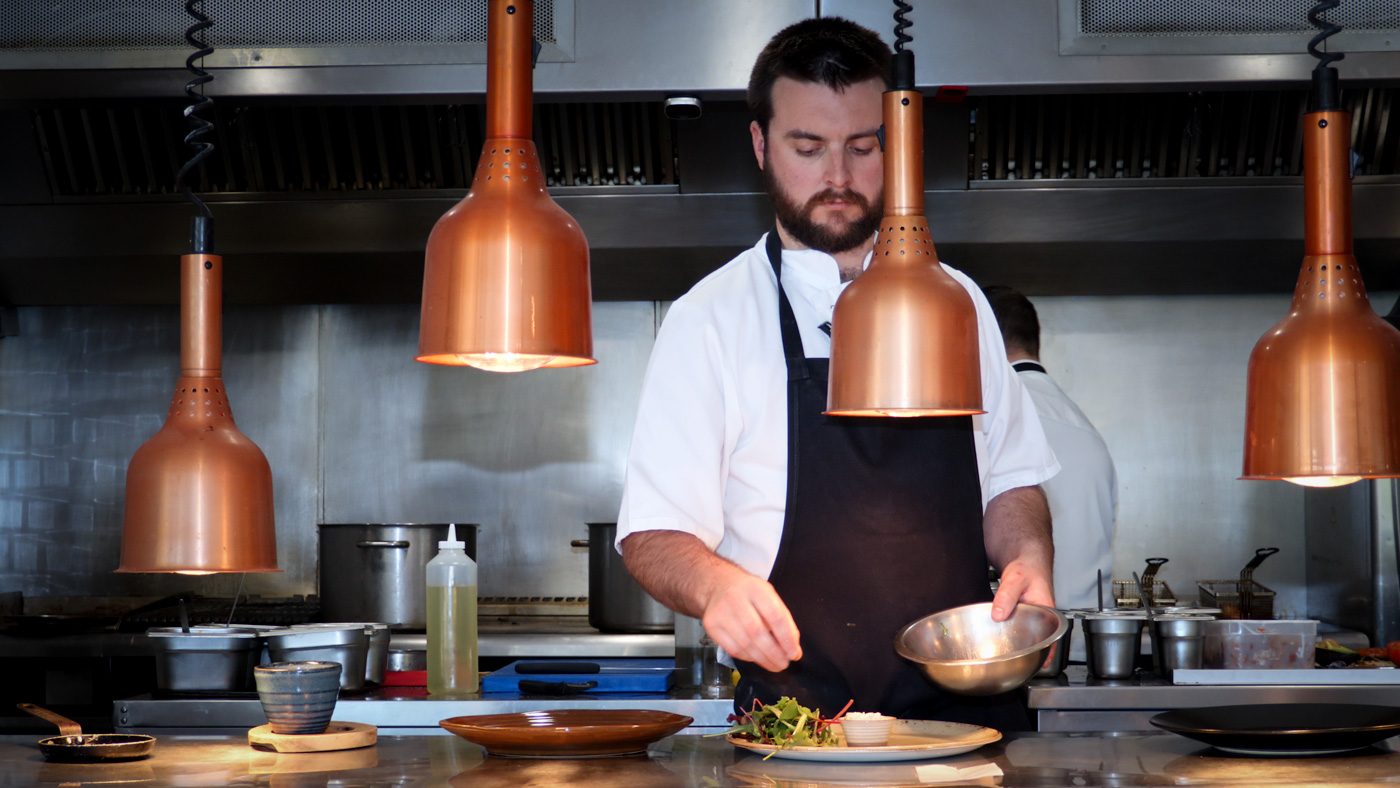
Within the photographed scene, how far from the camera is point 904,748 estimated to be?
4.76 ft

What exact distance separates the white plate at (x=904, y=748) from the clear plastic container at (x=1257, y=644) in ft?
4.51

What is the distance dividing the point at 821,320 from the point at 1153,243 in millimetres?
1902

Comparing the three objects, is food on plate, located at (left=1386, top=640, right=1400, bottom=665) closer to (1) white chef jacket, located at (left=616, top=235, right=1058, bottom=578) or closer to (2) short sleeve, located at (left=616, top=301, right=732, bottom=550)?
(1) white chef jacket, located at (left=616, top=235, right=1058, bottom=578)

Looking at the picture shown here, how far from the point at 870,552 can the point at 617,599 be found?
1645 mm

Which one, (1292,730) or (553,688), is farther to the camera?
(553,688)

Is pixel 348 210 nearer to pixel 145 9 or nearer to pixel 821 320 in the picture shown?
pixel 145 9

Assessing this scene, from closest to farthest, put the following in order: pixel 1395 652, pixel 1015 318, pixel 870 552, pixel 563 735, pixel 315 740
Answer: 1. pixel 563 735
2. pixel 315 740
3. pixel 870 552
4. pixel 1395 652
5. pixel 1015 318

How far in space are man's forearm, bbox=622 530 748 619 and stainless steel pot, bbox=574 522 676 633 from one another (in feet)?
5.04

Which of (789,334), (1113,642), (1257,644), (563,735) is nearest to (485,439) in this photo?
(1113,642)

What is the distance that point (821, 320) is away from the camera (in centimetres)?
218

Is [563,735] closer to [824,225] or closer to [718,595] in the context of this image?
[718,595]

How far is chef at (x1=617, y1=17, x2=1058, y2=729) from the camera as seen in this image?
1.92 m

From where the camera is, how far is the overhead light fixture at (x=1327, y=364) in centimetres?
152

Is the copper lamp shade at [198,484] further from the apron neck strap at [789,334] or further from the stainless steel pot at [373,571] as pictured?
the stainless steel pot at [373,571]
